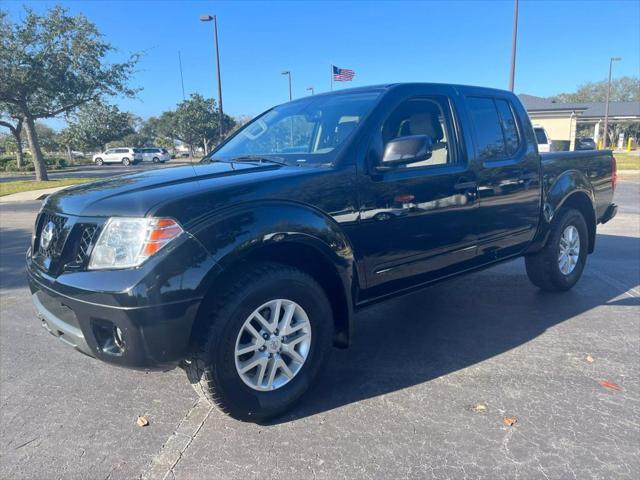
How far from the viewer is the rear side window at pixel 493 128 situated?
3854 millimetres

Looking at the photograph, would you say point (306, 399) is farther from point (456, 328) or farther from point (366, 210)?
point (456, 328)

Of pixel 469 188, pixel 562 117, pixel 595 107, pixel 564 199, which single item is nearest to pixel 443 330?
pixel 469 188

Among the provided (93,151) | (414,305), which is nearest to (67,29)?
(414,305)

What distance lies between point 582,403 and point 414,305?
1989 millimetres

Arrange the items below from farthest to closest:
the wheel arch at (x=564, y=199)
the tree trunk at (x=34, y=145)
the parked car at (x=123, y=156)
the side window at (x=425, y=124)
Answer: the parked car at (x=123, y=156)
the tree trunk at (x=34, y=145)
the wheel arch at (x=564, y=199)
the side window at (x=425, y=124)

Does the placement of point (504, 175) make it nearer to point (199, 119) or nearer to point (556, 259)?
point (556, 259)

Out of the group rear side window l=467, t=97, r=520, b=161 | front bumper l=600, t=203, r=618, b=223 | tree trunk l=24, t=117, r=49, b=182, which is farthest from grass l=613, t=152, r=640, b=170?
tree trunk l=24, t=117, r=49, b=182

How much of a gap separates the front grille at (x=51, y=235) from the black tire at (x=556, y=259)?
13.4 ft

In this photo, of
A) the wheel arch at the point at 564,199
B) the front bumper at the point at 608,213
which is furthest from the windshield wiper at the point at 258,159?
the front bumper at the point at 608,213

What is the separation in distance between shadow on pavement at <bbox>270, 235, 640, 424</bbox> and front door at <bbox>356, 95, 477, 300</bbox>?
0.46m

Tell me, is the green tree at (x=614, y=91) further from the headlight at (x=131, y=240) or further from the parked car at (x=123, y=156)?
the headlight at (x=131, y=240)

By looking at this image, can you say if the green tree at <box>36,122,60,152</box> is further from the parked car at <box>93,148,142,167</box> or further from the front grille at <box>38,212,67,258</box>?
the front grille at <box>38,212,67,258</box>

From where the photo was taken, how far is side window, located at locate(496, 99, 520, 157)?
416cm

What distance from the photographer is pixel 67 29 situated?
2047 cm
